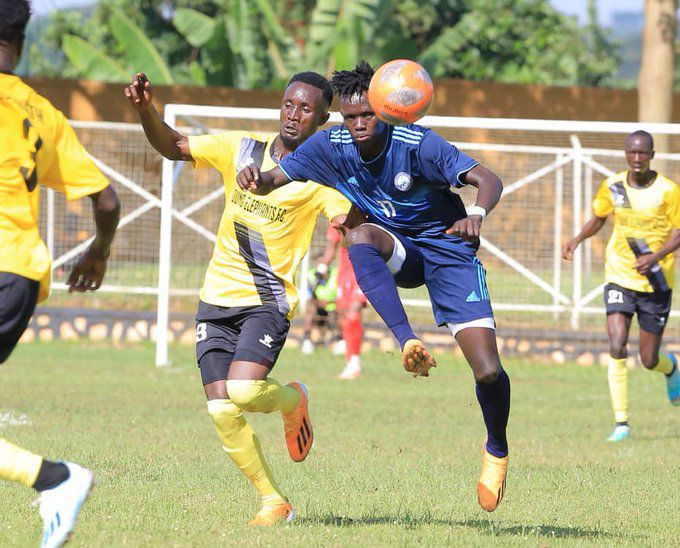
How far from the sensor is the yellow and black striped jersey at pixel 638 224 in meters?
11.5

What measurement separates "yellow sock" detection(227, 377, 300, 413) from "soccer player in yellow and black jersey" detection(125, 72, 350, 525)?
0.04ft

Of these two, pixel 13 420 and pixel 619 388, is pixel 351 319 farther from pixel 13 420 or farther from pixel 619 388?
pixel 13 420

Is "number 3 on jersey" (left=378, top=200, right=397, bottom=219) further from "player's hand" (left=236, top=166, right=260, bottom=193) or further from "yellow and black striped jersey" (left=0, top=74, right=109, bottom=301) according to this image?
"yellow and black striped jersey" (left=0, top=74, right=109, bottom=301)

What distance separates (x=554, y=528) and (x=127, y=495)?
256 cm

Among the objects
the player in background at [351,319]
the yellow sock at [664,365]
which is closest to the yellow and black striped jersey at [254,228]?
the yellow sock at [664,365]

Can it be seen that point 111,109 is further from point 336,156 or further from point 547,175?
point 336,156

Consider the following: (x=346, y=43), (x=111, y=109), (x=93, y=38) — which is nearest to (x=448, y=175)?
(x=346, y=43)

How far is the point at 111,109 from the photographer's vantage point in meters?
26.1

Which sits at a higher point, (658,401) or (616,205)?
(616,205)

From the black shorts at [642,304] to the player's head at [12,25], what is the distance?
7.71 m

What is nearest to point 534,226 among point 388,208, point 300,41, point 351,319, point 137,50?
point 351,319

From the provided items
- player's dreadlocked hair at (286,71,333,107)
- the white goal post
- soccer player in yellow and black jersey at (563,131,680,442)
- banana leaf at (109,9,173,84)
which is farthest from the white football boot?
banana leaf at (109,9,173,84)

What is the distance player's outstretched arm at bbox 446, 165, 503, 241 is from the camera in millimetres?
5699

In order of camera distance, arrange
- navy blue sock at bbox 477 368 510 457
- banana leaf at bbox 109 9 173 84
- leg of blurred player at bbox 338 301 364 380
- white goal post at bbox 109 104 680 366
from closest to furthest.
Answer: navy blue sock at bbox 477 368 510 457 < leg of blurred player at bbox 338 301 364 380 < white goal post at bbox 109 104 680 366 < banana leaf at bbox 109 9 173 84
